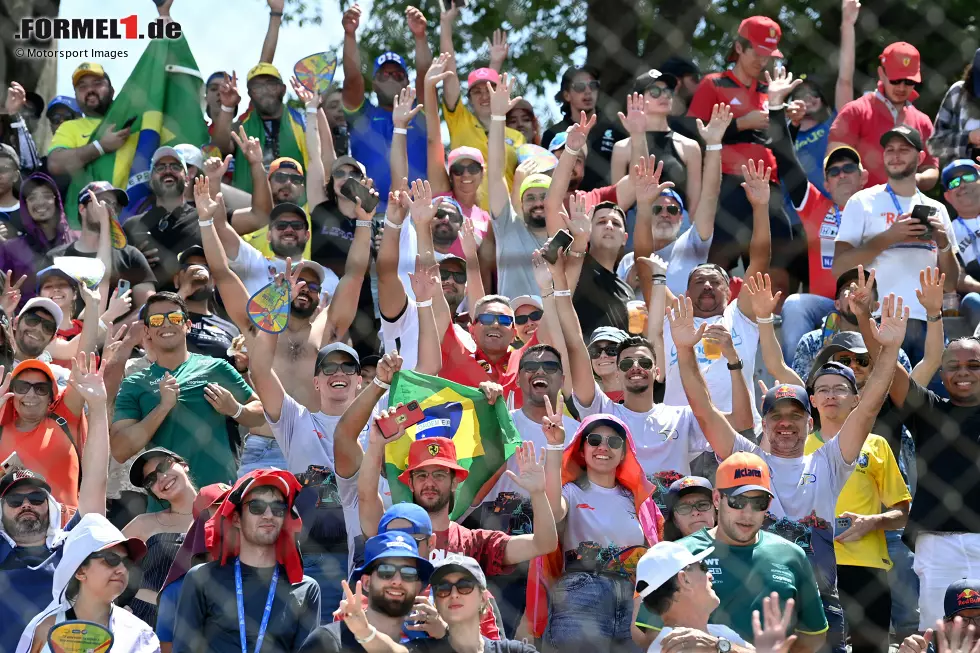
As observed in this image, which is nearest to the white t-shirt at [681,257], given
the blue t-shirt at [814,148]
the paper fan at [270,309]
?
the blue t-shirt at [814,148]

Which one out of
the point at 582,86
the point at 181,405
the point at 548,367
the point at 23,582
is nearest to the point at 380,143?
the point at 582,86

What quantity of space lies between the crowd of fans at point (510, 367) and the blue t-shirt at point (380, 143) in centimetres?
2

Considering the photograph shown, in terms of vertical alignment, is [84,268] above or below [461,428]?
above

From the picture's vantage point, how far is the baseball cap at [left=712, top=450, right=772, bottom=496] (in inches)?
198

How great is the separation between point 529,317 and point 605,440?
1484 millimetres

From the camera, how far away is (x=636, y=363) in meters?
6.07

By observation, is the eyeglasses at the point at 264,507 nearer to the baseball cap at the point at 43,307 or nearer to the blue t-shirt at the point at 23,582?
the blue t-shirt at the point at 23,582

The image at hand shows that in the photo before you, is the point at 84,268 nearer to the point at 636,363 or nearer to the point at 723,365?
the point at 636,363

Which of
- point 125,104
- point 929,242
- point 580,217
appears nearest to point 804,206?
point 929,242

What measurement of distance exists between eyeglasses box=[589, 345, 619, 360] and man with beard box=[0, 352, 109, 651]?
6.88 ft

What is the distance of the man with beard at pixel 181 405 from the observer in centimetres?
604

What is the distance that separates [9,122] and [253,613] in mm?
5060

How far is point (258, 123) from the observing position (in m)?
8.40

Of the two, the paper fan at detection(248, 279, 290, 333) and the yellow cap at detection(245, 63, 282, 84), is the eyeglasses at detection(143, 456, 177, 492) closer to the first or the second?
the paper fan at detection(248, 279, 290, 333)
